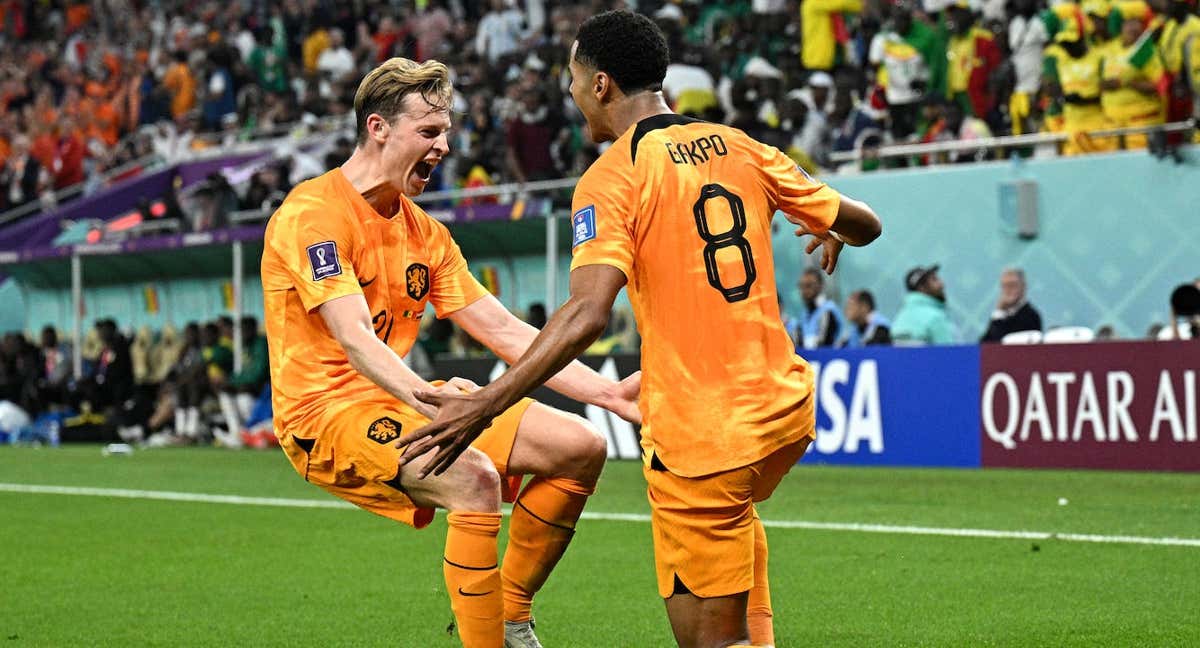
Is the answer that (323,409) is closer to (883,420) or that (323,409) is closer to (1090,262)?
(883,420)

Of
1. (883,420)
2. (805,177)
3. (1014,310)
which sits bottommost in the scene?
(883,420)

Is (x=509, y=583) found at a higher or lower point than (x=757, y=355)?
lower

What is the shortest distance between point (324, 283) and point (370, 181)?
536mm

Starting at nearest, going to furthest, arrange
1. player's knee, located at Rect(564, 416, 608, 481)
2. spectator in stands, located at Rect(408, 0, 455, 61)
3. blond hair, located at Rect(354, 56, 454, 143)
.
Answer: player's knee, located at Rect(564, 416, 608, 481)
blond hair, located at Rect(354, 56, 454, 143)
spectator in stands, located at Rect(408, 0, 455, 61)

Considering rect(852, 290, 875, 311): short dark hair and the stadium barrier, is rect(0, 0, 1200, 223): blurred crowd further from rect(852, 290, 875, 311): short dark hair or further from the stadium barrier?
the stadium barrier

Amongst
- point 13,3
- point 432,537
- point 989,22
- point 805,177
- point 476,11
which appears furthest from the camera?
point 13,3

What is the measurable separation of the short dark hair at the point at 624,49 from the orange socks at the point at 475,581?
65.6 inches

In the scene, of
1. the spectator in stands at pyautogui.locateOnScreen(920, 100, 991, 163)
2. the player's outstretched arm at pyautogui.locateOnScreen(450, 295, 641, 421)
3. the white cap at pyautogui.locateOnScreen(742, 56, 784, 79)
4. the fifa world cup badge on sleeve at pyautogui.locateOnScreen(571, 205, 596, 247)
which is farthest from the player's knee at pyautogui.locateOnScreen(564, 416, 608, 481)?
the white cap at pyautogui.locateOnScreen(742, 56, 784, 79)

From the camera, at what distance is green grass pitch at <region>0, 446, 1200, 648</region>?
280 inches

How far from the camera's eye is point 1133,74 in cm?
1597

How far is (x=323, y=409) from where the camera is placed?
5.99m

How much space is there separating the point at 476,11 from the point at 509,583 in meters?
22.1

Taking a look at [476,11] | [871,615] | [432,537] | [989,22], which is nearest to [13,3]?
[476,11]

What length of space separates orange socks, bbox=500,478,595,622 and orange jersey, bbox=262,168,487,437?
2.38ft
